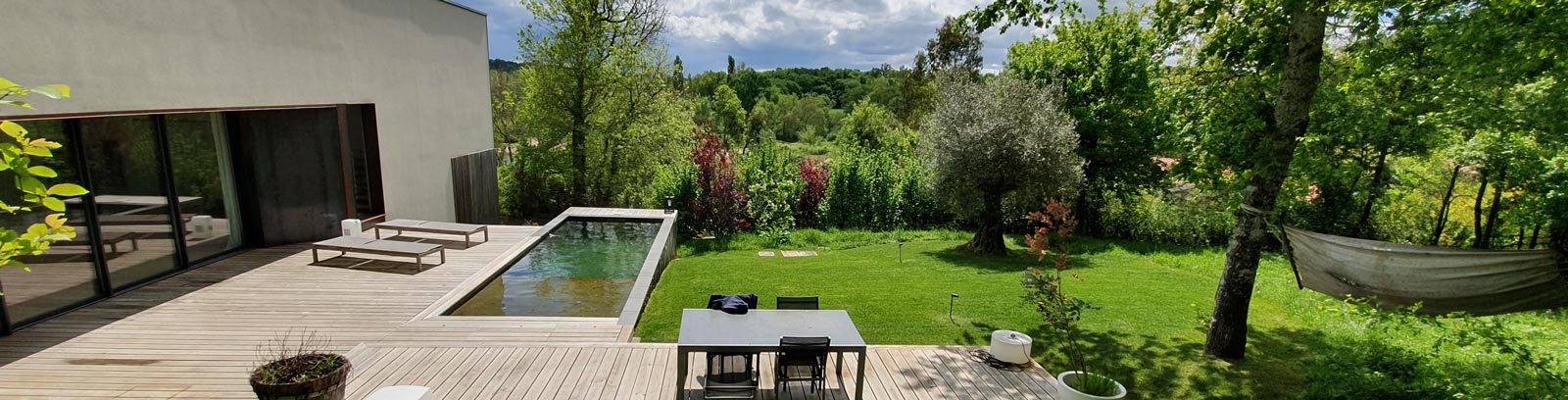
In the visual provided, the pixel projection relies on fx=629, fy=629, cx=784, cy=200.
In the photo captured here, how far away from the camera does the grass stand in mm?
5930

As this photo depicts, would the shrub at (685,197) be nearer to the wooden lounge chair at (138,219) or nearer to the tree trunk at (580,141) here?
the tree trunk at (580,141)

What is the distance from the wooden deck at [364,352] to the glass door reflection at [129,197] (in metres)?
0.33

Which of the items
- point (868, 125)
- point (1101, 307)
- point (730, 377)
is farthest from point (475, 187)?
point (868, 125)

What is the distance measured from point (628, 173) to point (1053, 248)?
38.9ft

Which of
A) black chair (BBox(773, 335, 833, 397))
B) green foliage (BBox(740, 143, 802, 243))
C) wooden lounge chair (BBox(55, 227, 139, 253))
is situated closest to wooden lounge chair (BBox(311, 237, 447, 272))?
wooden lounge chair (BBox(55, 227, 139, 253))

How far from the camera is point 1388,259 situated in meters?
4.84

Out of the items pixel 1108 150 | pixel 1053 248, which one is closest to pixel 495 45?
pixel 1053 248

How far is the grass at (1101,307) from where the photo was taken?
5930 millimetres

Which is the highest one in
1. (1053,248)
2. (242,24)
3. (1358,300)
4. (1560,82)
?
(242,24)

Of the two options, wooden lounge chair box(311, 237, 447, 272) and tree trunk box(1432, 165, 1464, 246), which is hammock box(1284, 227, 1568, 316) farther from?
tree trunk box(1432, 165, 1464, 246)

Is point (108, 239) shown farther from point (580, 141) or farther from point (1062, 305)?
point (580, 141)

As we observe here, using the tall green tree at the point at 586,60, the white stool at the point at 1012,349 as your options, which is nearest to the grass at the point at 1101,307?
the white stool at the point at 1012,349

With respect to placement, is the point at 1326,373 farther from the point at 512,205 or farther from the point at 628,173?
the point at 512,205

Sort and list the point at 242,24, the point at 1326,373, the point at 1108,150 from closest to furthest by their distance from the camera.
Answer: the point at 1326,373 < the point at 242,24 < the point at 1108,150
